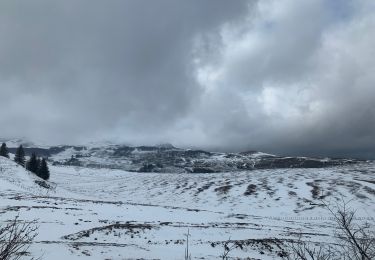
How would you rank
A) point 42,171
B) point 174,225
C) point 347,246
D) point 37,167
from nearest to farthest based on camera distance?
point 347,246 → point 174,225 → point 37,167 → point 42,171

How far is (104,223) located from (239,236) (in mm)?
10250

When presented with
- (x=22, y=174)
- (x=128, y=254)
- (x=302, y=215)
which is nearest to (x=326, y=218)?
(x=302, y=215)

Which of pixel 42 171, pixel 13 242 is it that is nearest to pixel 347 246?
pixel 13 242

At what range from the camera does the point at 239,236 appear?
2816 cm

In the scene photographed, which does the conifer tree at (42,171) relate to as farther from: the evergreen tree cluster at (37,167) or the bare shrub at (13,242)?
the bare shrub at (13,242)

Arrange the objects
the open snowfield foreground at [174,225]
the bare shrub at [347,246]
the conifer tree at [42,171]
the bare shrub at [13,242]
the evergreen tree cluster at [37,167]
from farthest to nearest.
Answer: the conifer tree at [42,171] < the evergreen tree cluster at [37,167] < the open snowfield foreground at [174,225] < the bare shrub at [347,246] < the bare shrub at [13,242]

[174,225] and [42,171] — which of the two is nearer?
[174,225]

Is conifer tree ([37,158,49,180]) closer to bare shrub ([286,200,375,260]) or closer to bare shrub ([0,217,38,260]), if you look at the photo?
bare shrub ([286,200,375,260])

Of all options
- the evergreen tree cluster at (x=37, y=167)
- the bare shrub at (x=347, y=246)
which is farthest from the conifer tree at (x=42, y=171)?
the bare shrub at (x=347, y=246)

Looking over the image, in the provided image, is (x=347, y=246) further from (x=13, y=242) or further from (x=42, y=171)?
(x=42, y=171)

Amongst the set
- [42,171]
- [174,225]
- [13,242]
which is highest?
[13,242]

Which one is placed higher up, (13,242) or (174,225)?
(13,242)

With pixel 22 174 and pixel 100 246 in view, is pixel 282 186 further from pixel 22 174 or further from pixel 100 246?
pixel 100 246

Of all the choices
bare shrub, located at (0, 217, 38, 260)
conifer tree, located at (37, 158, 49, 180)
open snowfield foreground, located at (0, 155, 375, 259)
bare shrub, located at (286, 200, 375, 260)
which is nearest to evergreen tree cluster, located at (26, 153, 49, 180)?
conifer tree, located at (37, 158, 49, 180)
